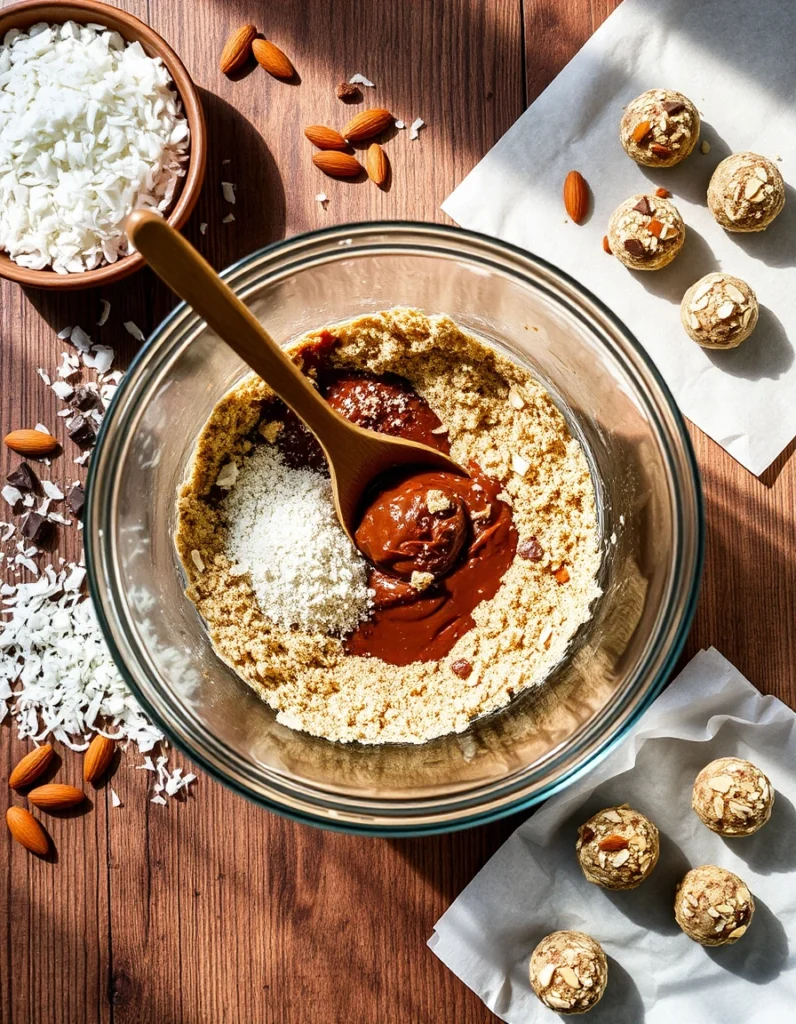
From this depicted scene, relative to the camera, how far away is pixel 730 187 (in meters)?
1.48

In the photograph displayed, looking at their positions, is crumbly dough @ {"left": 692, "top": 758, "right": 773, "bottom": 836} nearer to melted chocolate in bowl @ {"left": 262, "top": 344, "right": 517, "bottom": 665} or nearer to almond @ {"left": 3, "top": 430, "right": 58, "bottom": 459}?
melted chocolate in bowl @ {"left": 262, "top": 344, "right": 517, "bottom": 665}

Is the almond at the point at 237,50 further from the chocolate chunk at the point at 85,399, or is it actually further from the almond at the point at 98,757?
the almond at the point at 98,757

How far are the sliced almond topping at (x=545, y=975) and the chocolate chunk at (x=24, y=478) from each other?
1145 millimetres

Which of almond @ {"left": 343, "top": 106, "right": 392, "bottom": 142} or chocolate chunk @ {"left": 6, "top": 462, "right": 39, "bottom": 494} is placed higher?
almond @ {"left": 343, "top": 106, "right": 392, "bottom": 142}

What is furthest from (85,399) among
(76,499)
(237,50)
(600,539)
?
(600,539)

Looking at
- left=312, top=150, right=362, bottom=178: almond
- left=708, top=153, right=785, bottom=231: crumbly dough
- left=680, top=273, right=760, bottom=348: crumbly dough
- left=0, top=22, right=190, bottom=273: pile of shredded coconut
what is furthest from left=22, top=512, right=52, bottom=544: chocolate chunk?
left=708, top=153, right=785, bottom=231: crumbly dough

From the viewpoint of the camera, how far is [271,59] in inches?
61.9

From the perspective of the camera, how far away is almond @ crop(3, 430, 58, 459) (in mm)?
1582

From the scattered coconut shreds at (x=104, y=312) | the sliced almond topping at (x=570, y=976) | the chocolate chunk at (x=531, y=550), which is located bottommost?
the sliced almond topping at (x=570, y=976)

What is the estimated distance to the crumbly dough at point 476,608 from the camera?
143cm

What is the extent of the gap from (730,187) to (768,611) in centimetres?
69

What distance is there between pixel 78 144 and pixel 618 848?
4.60ft

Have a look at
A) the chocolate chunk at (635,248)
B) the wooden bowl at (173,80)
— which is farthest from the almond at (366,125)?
the chocolate chunk at (635,248)

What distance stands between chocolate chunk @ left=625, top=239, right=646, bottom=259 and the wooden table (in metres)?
0.30
